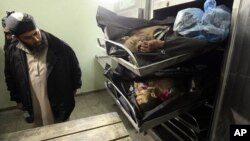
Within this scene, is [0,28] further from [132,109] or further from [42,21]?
[132,109]

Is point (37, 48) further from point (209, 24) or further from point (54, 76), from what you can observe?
point (209, 24)

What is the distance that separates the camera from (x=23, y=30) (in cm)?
126

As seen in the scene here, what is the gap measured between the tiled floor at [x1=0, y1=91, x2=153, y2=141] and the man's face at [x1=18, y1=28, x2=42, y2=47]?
1432 millimetres

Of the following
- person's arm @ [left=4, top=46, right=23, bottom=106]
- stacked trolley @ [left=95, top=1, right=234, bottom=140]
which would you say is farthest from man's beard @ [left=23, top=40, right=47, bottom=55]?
stacked trolley @ [left=95, top=1, right=234, bottom=140]

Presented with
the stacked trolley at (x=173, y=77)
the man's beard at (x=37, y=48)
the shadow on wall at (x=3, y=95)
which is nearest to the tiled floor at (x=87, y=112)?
the shadow on wall at (x=3, y=95)

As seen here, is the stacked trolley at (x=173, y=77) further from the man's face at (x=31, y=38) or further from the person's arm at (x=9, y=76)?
the person's arm at (x=9, y=76)

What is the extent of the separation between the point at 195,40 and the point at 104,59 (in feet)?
7.22

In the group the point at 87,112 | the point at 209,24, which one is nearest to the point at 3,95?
the point at 87,112

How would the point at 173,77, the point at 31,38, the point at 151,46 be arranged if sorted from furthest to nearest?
the point at 31,38, the point at 173,77, the point at 151,46

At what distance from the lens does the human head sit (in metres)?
1.24

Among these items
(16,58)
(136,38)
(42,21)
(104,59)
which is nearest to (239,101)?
(136,38)

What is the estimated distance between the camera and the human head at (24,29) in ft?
4.07

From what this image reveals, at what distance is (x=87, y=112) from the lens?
8.73ft

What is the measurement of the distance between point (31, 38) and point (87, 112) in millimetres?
1606
